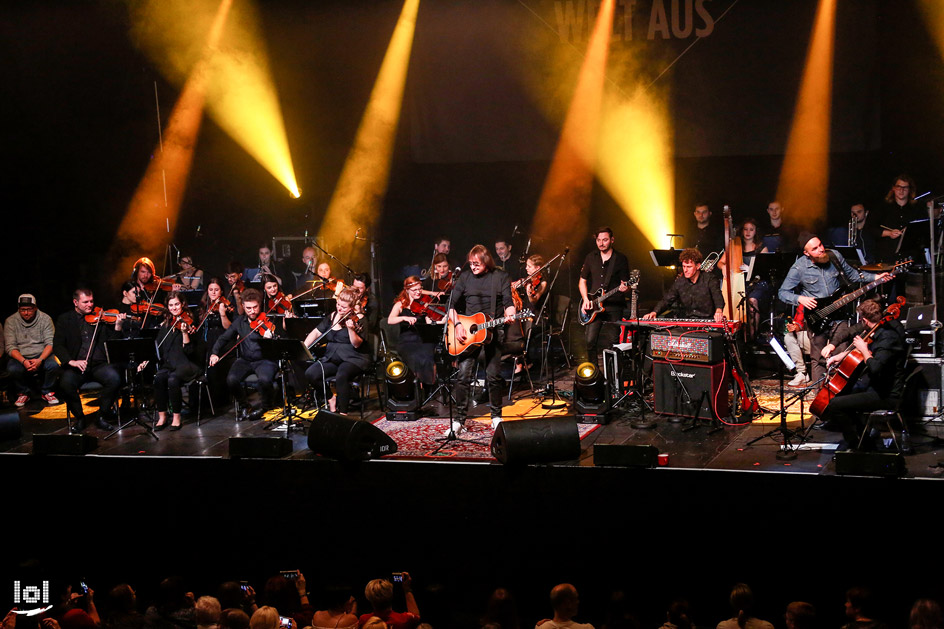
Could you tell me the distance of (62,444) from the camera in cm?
805

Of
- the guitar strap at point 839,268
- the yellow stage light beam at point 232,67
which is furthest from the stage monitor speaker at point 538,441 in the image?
the yellow stage light beam at point 232,67

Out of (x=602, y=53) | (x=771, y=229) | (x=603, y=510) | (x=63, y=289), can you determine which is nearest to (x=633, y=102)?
(x=602, y=53)

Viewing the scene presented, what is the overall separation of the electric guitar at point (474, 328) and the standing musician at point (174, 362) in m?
2.92

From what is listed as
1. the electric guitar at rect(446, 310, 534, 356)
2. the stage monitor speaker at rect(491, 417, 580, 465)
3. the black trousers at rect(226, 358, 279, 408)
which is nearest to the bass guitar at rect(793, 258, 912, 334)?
the electric guitar at rect(446, 310, 534, 356)

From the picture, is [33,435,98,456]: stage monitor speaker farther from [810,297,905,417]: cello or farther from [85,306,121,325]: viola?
[810,297,905,417]: cello

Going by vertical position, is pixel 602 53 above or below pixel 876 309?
above

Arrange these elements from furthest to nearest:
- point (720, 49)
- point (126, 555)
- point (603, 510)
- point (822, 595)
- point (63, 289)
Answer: point (63, 289)
point (720, 49)
point (126, 555)
point (603, 510)
point (822, 595)

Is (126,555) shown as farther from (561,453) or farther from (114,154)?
(114,154)

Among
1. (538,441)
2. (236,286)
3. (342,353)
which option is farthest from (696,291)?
(236,286)

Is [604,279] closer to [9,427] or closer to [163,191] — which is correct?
Result: [9,427]

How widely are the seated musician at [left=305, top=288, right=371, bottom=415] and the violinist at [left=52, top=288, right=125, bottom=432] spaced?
84.0 inches

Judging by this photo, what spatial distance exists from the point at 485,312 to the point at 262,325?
8.46 ft

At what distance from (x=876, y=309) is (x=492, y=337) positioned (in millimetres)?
3398

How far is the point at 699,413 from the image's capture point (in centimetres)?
838
